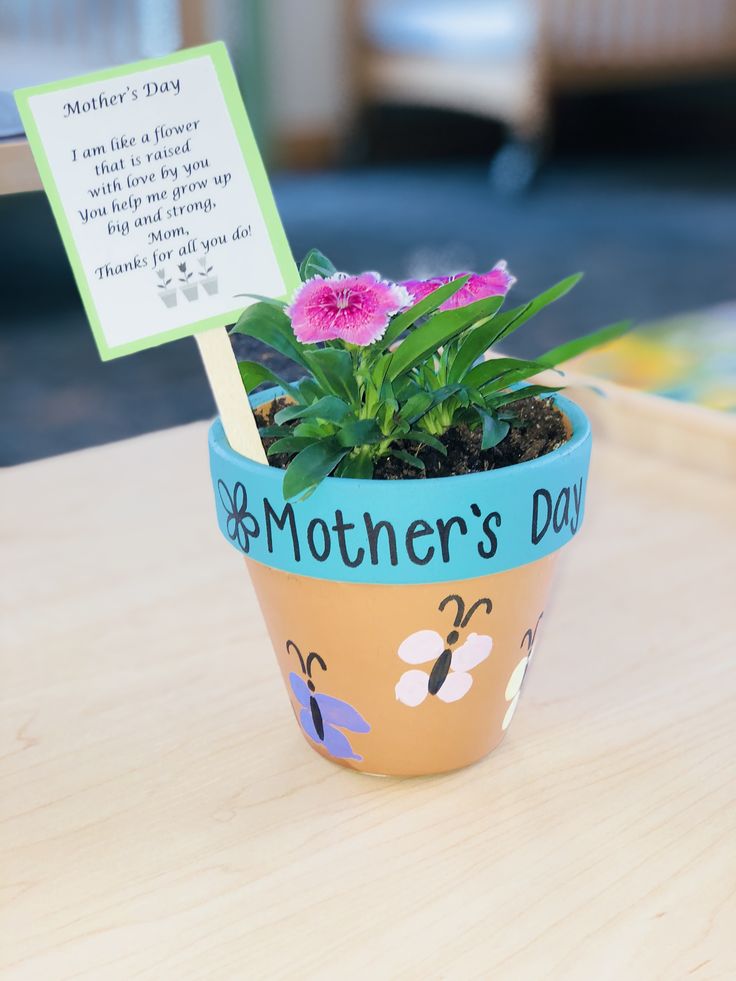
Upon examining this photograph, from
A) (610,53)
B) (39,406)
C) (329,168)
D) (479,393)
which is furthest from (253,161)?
(329,168)

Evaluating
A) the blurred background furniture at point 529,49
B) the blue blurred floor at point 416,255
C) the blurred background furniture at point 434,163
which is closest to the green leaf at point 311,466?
→ the blue blurred floor at point 416,255

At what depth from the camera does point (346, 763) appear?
0.53 metres

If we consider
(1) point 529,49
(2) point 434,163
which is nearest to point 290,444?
(1) point 529,49

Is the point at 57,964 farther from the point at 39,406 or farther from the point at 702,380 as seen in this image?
the point at 39,406

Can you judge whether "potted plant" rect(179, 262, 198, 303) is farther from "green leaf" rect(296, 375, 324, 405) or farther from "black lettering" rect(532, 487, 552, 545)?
"black lettering" rect(532, 487, 552, 545)

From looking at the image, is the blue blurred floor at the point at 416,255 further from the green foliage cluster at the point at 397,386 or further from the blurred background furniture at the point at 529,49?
the green foliage cluster at the point at 397,386

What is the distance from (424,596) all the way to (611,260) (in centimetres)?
283

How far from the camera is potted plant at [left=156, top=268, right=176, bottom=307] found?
0.48 m

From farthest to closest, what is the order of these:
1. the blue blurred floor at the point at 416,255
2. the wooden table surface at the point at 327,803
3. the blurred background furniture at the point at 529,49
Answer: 1. the blurred background furniture at the point at 529,49
2. the blue blurred floor at the point at 416,255
3. the wooden table surface at the point at 327,803

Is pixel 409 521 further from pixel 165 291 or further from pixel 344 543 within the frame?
pixel 165 291

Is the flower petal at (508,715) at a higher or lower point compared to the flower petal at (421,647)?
lower

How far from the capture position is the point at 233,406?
488 millimetres

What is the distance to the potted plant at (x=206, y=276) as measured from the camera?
1.61ft

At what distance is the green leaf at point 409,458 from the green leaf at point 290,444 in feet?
0.12
